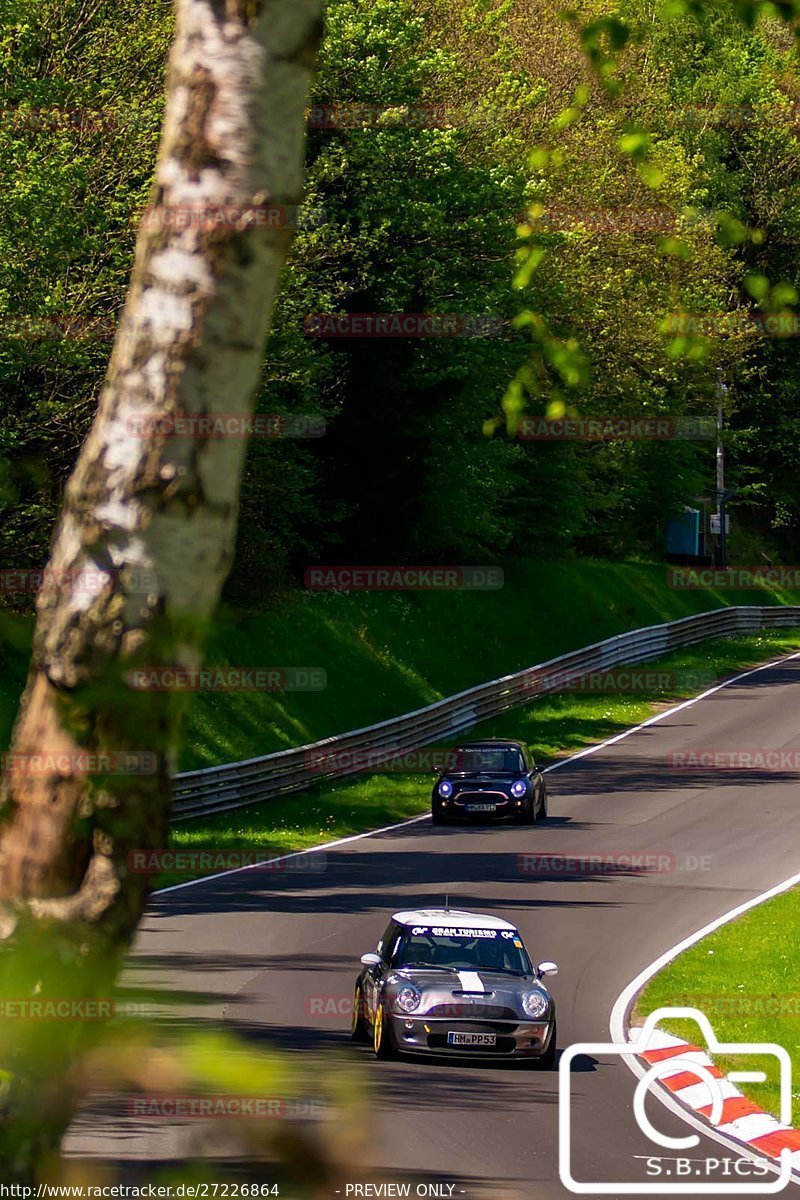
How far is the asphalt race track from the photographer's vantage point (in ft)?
39.6

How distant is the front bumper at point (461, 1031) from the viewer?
53.0 ft

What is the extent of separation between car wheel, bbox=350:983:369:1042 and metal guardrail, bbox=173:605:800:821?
441 centimetres

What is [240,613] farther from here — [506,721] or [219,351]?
[506,721]

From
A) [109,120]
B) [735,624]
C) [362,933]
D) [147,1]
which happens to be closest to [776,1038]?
[362,933]

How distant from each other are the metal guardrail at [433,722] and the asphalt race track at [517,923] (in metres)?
2.65

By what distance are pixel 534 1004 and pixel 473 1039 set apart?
665 millimetres

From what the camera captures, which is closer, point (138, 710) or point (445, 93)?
point (138, 710)

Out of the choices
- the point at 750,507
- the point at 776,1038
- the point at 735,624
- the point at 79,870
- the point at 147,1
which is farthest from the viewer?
the point at 750,507

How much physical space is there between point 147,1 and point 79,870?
33811 millimetres

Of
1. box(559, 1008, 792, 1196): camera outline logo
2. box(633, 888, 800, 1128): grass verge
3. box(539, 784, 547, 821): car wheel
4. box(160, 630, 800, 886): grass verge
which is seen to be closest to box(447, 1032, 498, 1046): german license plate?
box(559, 1008, 792, 1196): camera outline logo

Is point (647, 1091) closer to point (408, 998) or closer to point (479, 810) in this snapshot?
point (408, 998)

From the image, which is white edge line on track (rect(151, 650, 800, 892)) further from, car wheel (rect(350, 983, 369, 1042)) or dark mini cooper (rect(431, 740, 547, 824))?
car wheel (rect(350, 983, 369, 1042))

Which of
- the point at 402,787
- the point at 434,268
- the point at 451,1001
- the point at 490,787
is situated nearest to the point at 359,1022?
the point at 451,1001

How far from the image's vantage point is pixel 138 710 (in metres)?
2.72
